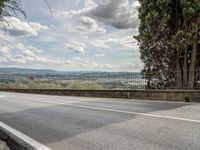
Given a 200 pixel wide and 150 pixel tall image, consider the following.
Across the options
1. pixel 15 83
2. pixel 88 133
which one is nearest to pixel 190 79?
pixel 88 133

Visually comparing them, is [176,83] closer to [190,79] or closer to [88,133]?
[190,79]

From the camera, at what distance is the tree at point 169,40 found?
19.0m

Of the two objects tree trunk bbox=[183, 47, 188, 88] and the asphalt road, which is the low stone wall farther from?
the asphalt road

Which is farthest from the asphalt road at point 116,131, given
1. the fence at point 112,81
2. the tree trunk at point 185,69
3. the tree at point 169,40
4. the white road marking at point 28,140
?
the tree at point 169,40

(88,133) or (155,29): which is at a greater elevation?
(155,29)

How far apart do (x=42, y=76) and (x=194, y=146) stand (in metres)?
33.6

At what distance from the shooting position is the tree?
18984 millimetres

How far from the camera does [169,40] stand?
2031 cm

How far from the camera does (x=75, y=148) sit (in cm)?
621

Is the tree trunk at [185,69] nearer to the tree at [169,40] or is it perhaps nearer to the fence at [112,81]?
the tree at [169,40]

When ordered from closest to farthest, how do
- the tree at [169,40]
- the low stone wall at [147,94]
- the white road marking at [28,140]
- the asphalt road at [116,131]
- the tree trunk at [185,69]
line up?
the asphalt road at [116,131], the white road marking at [28,140], the low stone wall at [147,94], the tree at [169,40], the tree trunk at [185,69]

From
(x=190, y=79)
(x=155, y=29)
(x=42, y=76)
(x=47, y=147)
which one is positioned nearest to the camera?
(x=47, y=147)

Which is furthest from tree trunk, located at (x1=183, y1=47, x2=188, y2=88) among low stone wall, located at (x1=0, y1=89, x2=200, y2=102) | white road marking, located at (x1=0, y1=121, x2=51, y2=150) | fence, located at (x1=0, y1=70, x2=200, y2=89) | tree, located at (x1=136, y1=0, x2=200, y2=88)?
white road marking, located at (x1=0, y1=121, x2=51, y2=150)

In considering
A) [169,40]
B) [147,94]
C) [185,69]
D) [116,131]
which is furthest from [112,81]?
[116,131]
